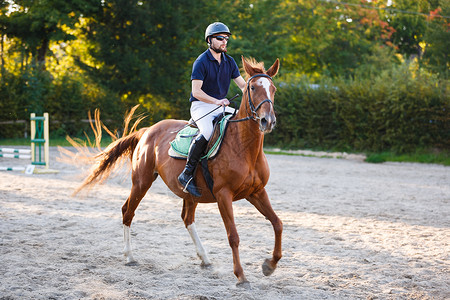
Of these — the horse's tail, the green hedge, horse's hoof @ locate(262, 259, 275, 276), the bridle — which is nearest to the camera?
the bridle

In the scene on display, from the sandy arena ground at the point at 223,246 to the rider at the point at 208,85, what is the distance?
3.76 ft

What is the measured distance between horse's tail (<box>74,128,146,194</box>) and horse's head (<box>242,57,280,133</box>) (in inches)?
92.5

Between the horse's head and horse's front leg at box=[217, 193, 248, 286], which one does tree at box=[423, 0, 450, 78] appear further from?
horse's front leg at box=[217, 193, 248, 286]

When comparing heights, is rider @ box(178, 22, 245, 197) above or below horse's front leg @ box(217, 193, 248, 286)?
above

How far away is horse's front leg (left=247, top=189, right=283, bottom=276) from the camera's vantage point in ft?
15.9

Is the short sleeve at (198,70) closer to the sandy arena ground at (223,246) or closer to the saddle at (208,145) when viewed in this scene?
the saddle at (208,145)

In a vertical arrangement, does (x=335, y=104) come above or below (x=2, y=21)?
below

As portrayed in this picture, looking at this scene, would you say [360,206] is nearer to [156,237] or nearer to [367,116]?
[156,237]

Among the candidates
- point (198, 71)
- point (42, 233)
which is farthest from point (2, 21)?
point (198, 71)

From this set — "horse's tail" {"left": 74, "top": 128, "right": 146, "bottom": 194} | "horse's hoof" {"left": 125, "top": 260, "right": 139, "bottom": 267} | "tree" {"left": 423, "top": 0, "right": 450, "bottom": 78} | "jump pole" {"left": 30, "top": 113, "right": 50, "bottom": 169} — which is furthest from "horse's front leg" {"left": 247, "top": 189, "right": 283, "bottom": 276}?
"tree" {"left": 423, "top": 0, "right": 450, "bottom": 78}

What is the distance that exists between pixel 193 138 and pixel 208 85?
607 millimetres

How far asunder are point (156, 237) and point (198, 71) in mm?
2780

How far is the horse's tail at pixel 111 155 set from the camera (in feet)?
21.5

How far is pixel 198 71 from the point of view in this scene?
5.02 metres
